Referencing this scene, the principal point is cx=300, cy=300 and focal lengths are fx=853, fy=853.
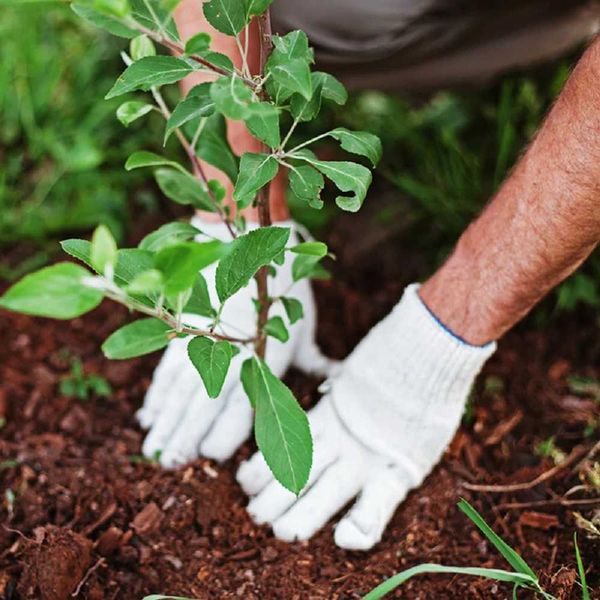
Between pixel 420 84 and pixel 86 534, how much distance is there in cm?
131

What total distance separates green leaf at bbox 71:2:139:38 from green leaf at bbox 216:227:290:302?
0.28m

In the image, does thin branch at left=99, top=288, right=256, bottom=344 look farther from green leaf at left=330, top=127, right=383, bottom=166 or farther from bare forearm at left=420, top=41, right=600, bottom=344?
bare forearm at left=420, top=41, right=600, bottom=344

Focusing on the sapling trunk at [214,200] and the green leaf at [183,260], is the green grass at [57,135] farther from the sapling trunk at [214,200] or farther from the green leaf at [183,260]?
the green leaf at [183,260]

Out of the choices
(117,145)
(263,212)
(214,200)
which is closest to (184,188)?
(214,200)

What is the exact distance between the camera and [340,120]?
87.4 inches

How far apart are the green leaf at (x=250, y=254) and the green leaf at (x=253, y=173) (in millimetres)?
70

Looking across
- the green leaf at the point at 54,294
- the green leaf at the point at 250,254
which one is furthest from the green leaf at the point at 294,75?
the green leaf at the point at 54,294

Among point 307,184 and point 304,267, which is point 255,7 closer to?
point 307,184

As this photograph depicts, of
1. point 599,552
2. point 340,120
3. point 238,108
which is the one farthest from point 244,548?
point 340,120

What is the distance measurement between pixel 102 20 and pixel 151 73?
8 centimetres

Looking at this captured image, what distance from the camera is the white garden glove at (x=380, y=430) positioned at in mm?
1431

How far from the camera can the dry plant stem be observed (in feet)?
3.46

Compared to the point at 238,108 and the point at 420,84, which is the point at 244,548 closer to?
the point at 238,108

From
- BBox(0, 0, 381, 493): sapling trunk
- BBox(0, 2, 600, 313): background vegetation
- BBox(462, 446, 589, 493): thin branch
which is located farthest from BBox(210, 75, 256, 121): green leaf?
BBox(0, 2, 600, 313): background vegetation
